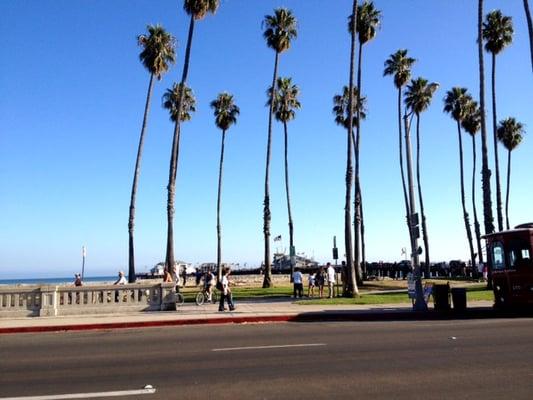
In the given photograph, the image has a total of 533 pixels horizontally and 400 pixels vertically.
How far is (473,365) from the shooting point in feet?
31.2

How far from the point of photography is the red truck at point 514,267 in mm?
19656

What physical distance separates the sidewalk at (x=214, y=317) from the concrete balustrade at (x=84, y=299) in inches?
24.0

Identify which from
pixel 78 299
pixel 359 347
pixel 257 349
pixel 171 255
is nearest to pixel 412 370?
pixel 359 347

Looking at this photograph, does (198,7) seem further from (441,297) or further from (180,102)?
(441,297)

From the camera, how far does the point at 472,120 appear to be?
5984cm

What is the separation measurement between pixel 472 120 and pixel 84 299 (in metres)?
49.3

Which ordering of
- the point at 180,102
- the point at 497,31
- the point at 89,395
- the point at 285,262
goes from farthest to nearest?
the point at 285,262 → the point at 497,31 → the point at 180,102 → the point at 89,395

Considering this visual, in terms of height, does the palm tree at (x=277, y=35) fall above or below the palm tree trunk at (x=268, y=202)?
above

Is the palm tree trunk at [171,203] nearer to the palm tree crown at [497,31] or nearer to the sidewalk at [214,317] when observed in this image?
the sidewalk at [214,317]

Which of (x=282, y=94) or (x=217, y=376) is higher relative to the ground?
(x=282, y=94)

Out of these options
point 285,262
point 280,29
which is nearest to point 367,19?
point 280,29

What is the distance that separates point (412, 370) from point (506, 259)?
12783 mm

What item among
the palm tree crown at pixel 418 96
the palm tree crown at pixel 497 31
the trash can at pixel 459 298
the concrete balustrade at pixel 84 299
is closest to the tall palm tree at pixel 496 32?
the palm tree crown at pixel 497 31

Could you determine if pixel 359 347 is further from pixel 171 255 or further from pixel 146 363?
pixel 171 255
